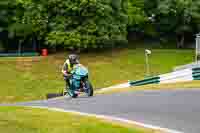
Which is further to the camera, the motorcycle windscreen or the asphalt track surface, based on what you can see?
the motorcycle windscreen

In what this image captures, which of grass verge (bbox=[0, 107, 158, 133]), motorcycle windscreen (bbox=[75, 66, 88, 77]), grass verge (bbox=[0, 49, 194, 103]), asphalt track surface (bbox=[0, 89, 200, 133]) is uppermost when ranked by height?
motorcycle windscreen (bbox=[75, 66, 88, 77])

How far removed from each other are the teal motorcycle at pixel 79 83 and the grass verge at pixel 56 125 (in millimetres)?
7276

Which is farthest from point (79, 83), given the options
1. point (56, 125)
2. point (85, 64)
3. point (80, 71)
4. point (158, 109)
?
point (85, 64)

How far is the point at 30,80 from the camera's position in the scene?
36.8 metres

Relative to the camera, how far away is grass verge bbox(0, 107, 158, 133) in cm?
951

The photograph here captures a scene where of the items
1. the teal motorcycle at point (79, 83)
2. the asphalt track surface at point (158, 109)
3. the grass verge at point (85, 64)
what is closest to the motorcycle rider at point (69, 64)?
the teal motorcycle at point (79, 83)

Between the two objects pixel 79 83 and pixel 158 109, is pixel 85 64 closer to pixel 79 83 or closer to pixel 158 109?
pixel 79 83

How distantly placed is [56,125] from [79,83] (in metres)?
9.33

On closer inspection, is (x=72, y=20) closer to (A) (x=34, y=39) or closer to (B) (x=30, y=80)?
(A) (x=34, y=39)

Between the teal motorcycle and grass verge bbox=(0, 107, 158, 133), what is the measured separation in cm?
728

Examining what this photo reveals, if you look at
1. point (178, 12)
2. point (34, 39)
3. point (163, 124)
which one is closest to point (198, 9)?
point (178, 12)

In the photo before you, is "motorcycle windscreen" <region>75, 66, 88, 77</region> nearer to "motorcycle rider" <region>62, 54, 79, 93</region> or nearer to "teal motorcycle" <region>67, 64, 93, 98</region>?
"teal motorcycle" <region>67, 64, 93, 98</region>

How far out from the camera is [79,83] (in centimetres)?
1945

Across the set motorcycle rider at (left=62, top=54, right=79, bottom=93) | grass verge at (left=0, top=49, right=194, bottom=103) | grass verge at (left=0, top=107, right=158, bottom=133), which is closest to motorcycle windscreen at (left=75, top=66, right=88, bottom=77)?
motorcycle rider at (left=62, top=54, right=79, bottom=93)
